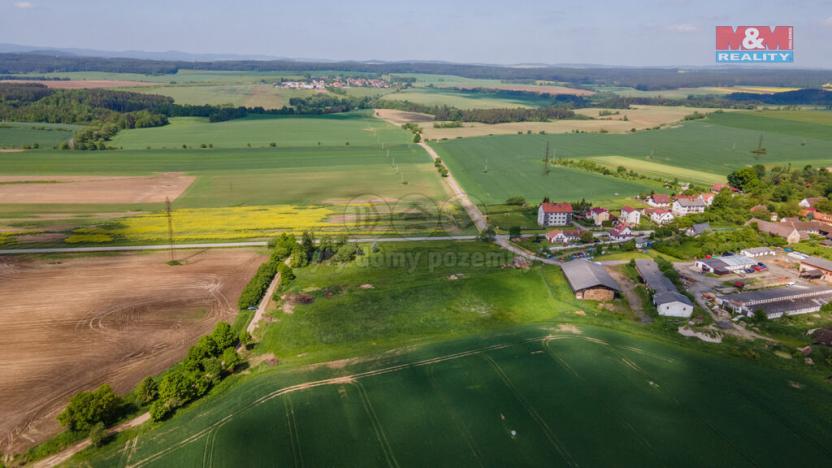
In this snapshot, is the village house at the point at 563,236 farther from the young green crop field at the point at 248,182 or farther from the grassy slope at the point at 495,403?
the grassy slope at the point at 495,403

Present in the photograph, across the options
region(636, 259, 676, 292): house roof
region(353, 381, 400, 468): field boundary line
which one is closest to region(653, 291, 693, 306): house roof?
region(636, 259, 676, 292): house roof

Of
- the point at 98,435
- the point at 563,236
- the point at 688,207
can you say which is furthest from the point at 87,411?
the point at 688,207

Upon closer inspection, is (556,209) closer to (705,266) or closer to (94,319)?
(705,266)

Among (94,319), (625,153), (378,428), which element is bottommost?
(378,428)

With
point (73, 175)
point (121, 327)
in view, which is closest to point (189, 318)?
point (121, 327)

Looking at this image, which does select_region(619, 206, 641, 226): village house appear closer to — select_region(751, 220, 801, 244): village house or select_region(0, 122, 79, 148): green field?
select_region(751, 220, 801, 244): village house

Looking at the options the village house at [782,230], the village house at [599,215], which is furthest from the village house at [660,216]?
the village house at [782,230]
